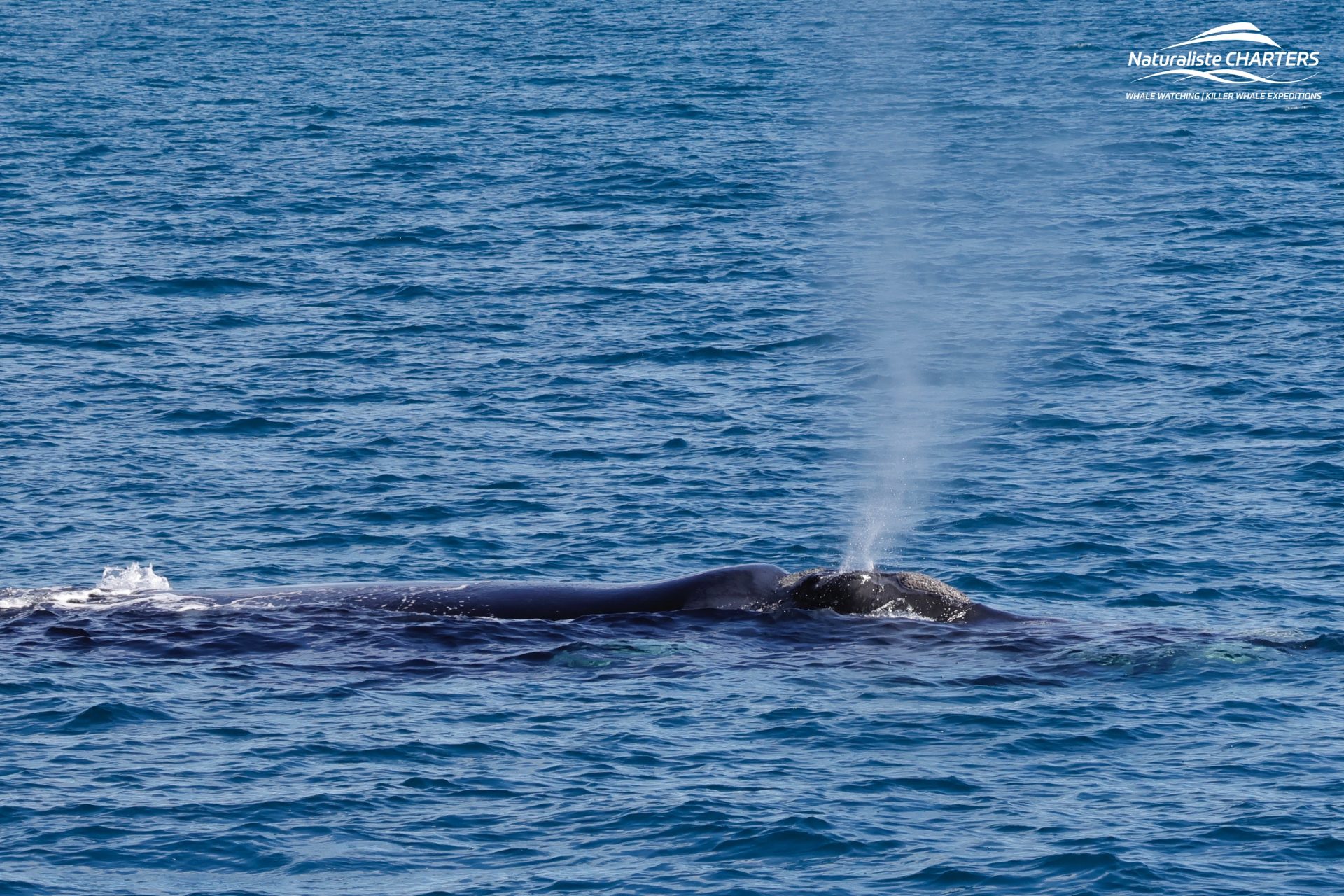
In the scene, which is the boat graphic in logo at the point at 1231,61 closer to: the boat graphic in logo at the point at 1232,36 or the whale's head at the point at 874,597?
the boat graphic in logo at the point at 1232,36

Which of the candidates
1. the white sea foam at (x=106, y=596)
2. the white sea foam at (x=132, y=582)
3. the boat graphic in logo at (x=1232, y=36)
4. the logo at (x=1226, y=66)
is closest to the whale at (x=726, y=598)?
the white sea foam at (x=106, y=596)

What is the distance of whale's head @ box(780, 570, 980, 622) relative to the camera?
34562mm

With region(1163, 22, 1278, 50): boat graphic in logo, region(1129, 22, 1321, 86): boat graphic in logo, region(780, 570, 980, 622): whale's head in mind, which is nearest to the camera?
region(780, 570, 980, 622): whale's head

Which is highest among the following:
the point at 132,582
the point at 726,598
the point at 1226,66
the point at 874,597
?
the point at 1226,66

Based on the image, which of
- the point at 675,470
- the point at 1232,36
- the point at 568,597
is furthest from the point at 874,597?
the point at 1232,36

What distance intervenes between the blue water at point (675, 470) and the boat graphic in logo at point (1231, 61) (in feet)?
10.9

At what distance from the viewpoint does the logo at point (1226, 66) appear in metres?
104

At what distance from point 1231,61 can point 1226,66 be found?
184 cm

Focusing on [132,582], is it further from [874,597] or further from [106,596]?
[874,597]

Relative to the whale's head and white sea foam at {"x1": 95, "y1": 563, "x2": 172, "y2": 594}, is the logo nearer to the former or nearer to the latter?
the whale's head

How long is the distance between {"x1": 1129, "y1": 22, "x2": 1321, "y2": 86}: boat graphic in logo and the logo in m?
0.04

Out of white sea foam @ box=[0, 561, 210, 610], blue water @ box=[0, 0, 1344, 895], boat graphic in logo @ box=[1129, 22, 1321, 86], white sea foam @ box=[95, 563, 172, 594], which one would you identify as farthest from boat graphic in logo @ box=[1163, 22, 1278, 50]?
white sea foam @ box=[0, 561, 210, 610]

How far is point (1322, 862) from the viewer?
84.3 ft

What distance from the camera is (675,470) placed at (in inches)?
1950
